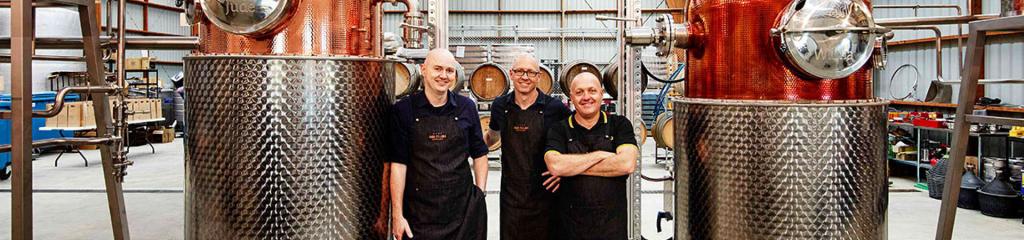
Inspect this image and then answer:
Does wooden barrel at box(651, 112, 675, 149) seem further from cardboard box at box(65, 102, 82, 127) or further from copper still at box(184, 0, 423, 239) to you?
cardboard box at box(65, 102, 82, 127)

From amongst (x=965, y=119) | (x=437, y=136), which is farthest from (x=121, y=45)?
(x=965, y=119)

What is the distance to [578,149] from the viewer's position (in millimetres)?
2732

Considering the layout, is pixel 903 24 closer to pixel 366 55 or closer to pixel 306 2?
pixel 366 55

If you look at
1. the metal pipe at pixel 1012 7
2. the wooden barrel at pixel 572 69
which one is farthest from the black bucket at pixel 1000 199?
the metal pipe at pixel 1012 7

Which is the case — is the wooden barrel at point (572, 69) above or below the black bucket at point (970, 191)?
above

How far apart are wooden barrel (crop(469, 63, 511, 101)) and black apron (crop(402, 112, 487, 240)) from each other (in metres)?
4.78

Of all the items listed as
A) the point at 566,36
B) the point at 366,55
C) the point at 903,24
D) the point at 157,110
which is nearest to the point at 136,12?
the point at 157,110

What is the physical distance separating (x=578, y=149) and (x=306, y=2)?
1242 mm

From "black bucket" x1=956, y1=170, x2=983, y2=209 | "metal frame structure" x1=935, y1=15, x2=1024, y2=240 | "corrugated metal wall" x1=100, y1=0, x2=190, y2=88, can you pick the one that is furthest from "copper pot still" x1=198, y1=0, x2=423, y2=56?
"corrugated metal wall" x1=100, y1=0, x2=190, y2=88

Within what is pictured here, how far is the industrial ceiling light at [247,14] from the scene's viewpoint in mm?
2174

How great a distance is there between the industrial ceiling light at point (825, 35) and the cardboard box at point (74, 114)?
10.2 meters

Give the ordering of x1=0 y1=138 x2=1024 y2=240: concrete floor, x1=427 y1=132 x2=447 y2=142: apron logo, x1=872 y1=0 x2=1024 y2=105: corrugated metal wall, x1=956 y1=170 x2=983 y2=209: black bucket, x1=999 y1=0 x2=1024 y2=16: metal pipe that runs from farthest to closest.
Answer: x1=872 y1=0 x2=1024 y2=105: corrugated metal wall, x1=956 y1=170 x2=983 y2=209: black bucket, x1=0 y1=138 x2=1024 y2=240: concrete floor, x1=427 y1=132 x2=447 y2=142: apron logo, x1=999 y1=0 x2=1024 y2=16: metal pipe

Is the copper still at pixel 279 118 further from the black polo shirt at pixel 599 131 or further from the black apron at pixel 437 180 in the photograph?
the black polo shirt at pixel 599 131

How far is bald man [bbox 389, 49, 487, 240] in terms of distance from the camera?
98.7 inches
